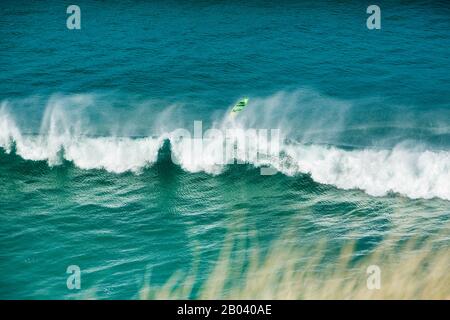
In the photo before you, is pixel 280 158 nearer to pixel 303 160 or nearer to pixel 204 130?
pixel 303 160

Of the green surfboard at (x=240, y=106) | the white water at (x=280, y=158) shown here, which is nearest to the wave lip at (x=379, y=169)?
the white water at (x=280, y=158)

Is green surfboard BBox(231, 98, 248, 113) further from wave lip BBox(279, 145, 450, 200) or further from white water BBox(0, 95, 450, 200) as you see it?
wave lip BBox(279, 145, 450, 200)

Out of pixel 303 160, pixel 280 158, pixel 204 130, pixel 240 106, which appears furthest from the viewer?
pixel 240 106

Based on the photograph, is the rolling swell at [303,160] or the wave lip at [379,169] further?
the rolling swell at [303,160]

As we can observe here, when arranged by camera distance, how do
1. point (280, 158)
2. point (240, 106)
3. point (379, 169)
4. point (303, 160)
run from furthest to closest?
point (240, 106), point (280, 158), point (303, 160), point (379, 169)

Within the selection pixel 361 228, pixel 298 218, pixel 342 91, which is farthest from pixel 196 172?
pixel 342 91

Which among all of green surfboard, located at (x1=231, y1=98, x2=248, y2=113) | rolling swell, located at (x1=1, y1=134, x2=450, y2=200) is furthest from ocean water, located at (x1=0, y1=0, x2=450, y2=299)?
green surfboard, located at (x1=231, y1=98, x2=248, y2=113)

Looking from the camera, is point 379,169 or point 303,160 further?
point 303,160

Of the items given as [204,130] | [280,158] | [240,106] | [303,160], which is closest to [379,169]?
[303,160]

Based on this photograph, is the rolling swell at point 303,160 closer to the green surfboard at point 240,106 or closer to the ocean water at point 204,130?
the ocean water at point 204,130
